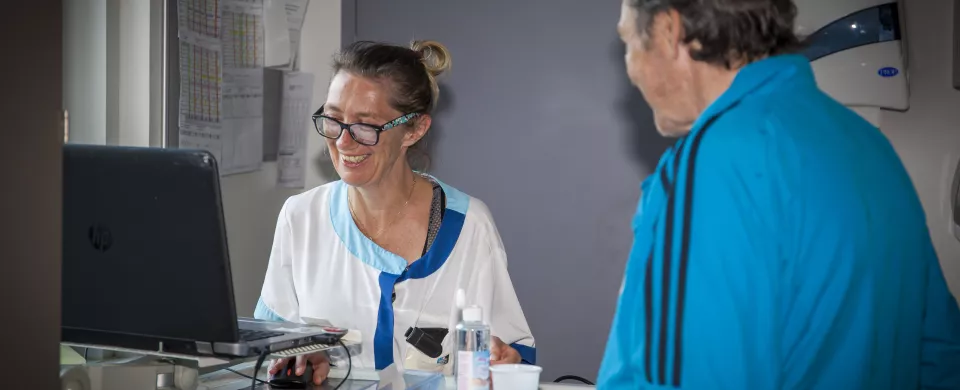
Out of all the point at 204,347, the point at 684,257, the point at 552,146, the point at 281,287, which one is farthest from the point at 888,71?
the point at 204,347

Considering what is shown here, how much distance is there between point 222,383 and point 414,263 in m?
0.64

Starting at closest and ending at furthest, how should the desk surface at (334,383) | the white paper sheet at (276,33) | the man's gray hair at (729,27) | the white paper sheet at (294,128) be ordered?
the man's gray hair at (729,27), the desk surface at (334,383), the white paper sheet at (276,33), the white paper sheet at (294,128)

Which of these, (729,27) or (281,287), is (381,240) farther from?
(729,27)

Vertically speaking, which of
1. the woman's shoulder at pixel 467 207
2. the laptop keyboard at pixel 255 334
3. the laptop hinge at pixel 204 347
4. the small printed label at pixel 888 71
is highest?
the small printed label at pixel 888 71

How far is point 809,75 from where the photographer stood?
1123 mm

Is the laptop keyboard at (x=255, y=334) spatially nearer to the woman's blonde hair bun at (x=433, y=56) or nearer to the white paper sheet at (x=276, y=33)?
the woman's blonde hair bun at (x=433, y=56)

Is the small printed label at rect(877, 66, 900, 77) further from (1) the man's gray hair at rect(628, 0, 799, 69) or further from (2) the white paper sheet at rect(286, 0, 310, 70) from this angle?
(2) the white paper sheet at rect(286, 0, 310, 70)

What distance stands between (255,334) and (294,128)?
6.18 feet

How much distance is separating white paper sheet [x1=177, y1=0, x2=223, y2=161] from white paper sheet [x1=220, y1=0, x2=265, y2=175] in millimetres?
52

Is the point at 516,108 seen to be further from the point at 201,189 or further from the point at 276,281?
the point at 201,189

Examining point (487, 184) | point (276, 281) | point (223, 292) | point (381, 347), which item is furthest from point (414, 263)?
point (487, 184)

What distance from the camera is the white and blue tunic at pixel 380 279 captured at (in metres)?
2.16

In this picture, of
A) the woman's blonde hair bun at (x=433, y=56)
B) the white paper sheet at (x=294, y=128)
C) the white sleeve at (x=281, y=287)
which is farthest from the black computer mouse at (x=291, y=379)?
the white paper sheet at (x=294, y=128)

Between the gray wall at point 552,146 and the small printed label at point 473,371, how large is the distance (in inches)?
65.9
